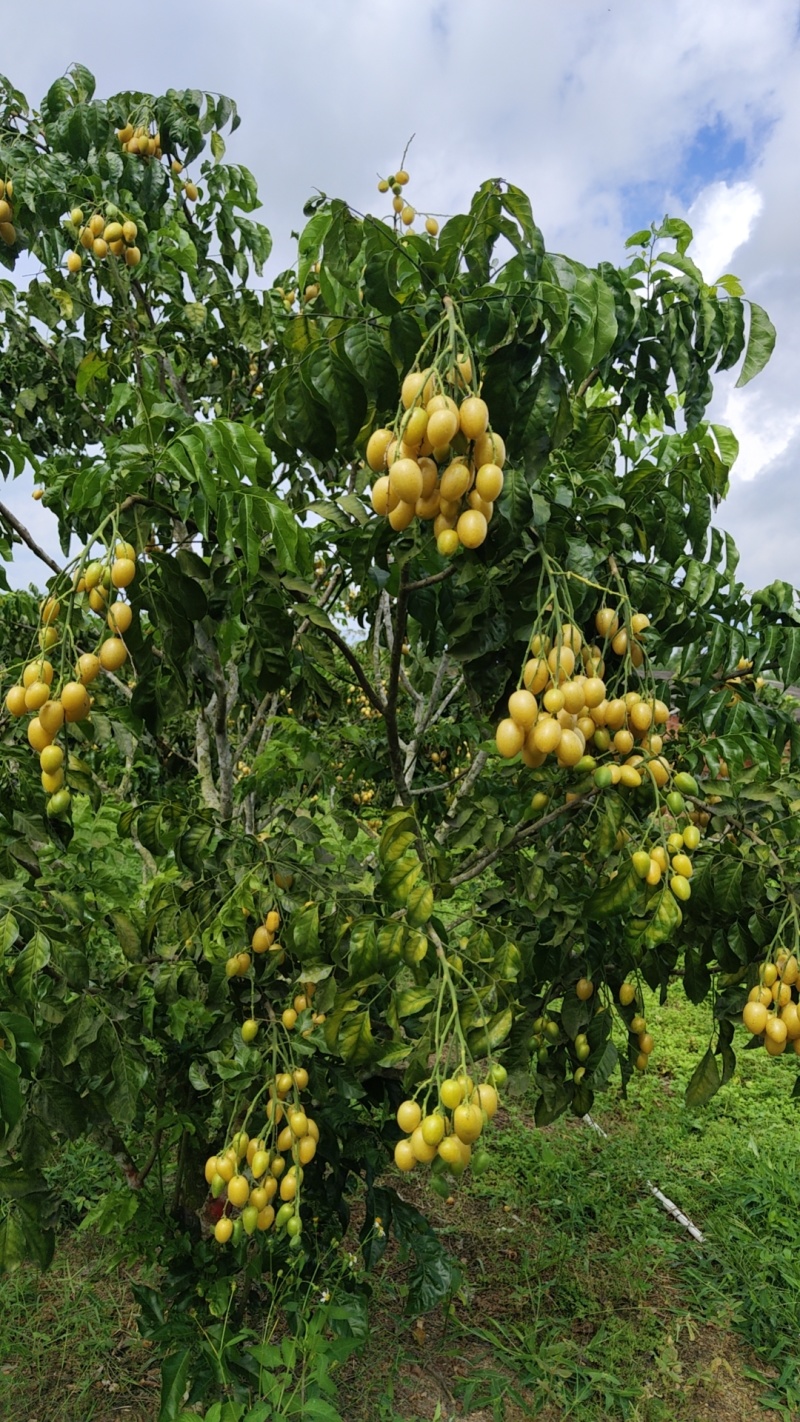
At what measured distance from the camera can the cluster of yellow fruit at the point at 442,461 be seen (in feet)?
3.37

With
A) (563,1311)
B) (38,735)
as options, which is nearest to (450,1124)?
(38,735)

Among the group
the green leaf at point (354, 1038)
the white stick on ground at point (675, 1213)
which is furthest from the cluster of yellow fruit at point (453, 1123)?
the white stick on ground at point (675, 1213)

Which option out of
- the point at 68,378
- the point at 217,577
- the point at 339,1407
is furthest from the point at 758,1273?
the point at 68,378

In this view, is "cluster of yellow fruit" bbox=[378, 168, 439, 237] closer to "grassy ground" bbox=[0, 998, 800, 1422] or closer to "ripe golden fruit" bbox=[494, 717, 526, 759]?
"ripe golden fruit" bbox=[494, 717, 526, 759]

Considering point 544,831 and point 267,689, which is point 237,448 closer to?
point 267,689

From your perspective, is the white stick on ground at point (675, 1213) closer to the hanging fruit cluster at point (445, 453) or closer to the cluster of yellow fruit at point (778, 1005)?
the cluster of yellow fruit at point (778, 1005)

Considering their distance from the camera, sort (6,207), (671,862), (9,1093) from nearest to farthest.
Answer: (9,1093)
(671,862)
(6,207)

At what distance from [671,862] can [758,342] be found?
98 centimetres

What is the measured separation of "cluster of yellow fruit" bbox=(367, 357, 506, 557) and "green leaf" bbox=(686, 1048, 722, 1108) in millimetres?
1367

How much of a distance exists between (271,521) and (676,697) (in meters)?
1.06

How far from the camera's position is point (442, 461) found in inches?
42.8

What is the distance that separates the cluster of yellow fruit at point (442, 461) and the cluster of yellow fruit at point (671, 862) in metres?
0.67

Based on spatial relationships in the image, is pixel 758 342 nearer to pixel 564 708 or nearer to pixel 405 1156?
pixel 564 708

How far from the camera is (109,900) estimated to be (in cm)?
212
